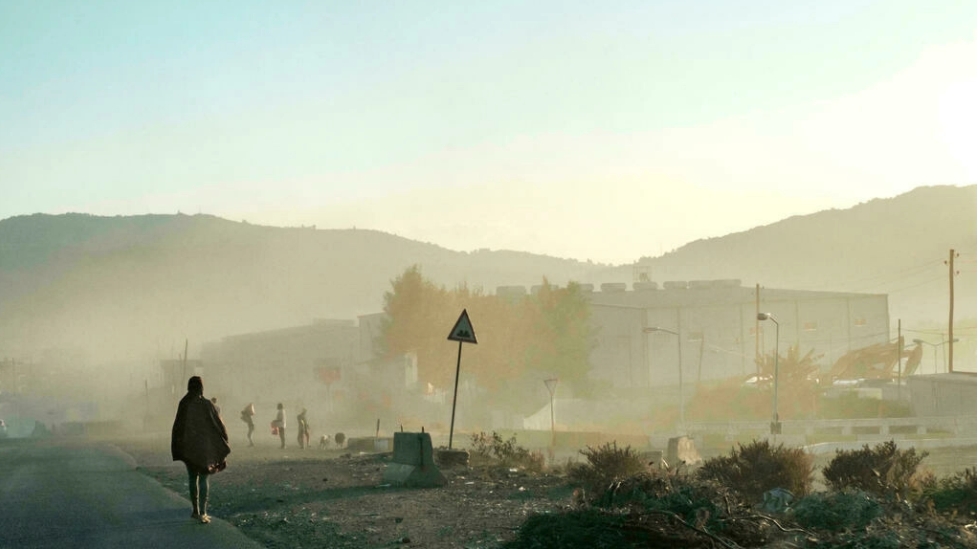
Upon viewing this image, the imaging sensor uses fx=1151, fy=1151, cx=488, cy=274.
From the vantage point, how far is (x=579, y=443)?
58188 millimetres

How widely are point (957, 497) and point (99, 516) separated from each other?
1197 centimetres

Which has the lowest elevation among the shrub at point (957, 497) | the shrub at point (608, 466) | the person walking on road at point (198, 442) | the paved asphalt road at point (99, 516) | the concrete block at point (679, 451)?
the concrete block at point (679, 451)

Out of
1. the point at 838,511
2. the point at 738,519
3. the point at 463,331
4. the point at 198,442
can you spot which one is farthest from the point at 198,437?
the point at 838,511

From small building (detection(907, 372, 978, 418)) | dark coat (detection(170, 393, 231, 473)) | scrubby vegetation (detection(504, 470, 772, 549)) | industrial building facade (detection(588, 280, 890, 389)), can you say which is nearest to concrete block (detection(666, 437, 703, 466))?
small building (detection(907, 372, 978, 418))

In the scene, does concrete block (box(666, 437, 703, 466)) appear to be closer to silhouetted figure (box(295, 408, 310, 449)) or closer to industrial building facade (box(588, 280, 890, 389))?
silhouetted figure (box(295, 408, 310, 449))

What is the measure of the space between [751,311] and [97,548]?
87.9 metres

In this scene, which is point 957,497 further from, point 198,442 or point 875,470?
point 198,442

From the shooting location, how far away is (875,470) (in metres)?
18.8

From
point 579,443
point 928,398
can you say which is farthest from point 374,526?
point 928,398

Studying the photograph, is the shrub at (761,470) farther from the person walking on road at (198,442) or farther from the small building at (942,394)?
the small building at (942,394)

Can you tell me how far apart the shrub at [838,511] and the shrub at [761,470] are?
6.33m

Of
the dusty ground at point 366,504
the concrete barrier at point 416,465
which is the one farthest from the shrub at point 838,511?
the concrete barrier at point 416,465

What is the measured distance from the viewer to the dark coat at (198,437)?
16.1 metres

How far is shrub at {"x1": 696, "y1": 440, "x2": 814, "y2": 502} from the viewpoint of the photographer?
20.7 meters
